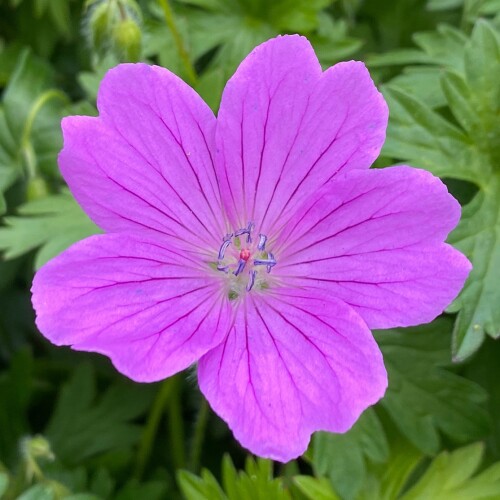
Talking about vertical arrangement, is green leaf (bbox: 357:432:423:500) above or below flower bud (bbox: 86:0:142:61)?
below

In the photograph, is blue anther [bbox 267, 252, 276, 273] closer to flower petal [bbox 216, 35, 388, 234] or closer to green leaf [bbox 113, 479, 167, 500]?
flower petal [bbox 216, 35, 388, 234]

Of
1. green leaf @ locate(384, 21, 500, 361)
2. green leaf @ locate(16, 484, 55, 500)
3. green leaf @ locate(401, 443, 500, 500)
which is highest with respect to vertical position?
green leaf @ locate(384, 21, 500, 361)

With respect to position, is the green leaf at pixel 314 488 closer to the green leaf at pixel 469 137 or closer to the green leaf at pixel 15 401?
the green leaf at pixel 469 137

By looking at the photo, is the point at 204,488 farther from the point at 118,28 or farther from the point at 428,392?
the point at 118,28

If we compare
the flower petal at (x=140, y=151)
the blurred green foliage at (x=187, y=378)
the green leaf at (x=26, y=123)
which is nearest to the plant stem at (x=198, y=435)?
the blurred green foliage at (x=187, y=378)

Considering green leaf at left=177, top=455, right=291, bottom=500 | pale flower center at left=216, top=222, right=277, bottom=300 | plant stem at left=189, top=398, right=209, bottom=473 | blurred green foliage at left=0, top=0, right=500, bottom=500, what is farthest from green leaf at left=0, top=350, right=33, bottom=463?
pale flower center at left=216, top=222, right=277, bottom=300

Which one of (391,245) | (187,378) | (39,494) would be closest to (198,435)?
(39,494)

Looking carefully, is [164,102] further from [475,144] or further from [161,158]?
[475,144]
